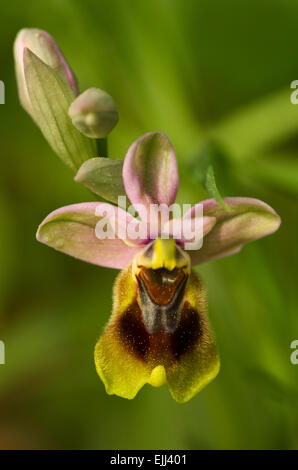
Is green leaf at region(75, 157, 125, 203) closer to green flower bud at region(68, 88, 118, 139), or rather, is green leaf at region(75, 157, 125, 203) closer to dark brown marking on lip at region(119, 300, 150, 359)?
green flower bud at region(68, 88, 118, 139)

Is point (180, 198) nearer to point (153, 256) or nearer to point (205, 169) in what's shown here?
point (205, 169)

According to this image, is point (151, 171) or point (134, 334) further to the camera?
point (134, 334)

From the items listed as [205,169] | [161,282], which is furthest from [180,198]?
[161,282]

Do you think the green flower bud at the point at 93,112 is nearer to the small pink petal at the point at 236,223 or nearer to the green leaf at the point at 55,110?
the green leaf at the point at 55,110

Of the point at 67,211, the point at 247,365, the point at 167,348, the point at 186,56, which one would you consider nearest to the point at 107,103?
the point at 67,211

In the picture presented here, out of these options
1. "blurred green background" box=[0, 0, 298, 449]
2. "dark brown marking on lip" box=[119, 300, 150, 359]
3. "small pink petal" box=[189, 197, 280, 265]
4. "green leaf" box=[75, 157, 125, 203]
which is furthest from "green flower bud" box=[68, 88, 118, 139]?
"blurred green background" box=[0, 0, 298, 449]
